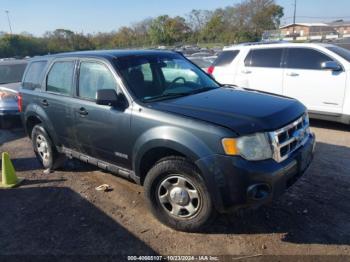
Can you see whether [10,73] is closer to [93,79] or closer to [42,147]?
[42,147]

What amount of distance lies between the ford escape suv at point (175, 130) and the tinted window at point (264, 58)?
3.51 meters

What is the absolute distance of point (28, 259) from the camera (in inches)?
134

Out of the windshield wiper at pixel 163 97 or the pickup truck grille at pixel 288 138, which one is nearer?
the pickup truck grille at pixel 288 138

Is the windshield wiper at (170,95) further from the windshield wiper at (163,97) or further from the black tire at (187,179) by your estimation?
the black tire at (187,179)

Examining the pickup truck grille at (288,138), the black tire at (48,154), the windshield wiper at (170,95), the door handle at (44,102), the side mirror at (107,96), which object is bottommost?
the black tire at (48,154)

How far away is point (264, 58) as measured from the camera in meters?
8.00

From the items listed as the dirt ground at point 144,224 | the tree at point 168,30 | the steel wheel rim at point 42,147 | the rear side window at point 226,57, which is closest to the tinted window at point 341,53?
the rear side window at point 226,57

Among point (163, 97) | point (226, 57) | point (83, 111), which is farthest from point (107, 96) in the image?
point (226, 57)

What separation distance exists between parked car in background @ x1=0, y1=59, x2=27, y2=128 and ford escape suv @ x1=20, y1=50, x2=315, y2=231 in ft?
12.5

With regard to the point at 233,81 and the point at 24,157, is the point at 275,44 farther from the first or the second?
the point at 24,157

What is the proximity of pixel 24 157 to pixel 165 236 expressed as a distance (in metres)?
4.13

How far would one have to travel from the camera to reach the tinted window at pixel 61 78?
4.77 m

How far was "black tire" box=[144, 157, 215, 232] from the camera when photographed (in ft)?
11.2

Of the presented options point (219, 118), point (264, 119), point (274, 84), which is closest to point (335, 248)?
point (264, 119)
